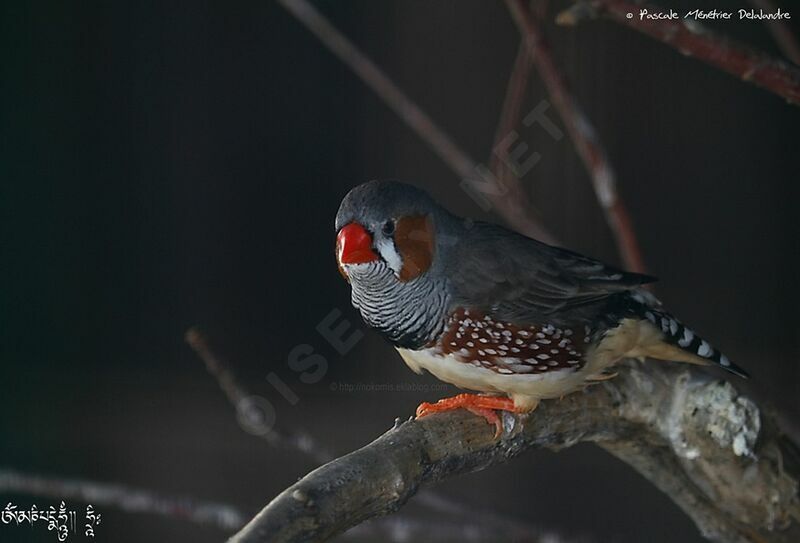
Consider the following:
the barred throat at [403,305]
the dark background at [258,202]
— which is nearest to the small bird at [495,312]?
the barred throat at [403,305]

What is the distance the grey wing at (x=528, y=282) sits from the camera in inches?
59.2

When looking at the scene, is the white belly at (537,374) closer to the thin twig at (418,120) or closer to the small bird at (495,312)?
the small bird at (495,312)

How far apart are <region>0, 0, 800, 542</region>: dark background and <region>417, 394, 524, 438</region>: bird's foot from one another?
1.06 metres

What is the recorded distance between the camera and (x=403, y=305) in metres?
1.46

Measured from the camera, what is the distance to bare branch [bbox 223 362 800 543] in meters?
1.41

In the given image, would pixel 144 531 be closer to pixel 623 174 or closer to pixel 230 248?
pixel 230 248

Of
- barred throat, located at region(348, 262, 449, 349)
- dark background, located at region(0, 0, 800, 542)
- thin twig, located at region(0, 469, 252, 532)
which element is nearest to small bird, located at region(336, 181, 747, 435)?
barred throat, located at region(348, 262, 449, 349)

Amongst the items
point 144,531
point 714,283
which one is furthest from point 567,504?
point 144,531

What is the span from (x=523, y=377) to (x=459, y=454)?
0.17 m

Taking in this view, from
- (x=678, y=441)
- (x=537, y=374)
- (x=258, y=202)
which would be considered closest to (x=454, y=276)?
(x=537, y=374)

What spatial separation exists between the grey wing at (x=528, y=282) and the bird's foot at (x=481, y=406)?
12 cm

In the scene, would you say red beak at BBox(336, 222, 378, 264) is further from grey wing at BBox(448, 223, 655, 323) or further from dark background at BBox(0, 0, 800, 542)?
dark background at BBox(0, 0, 800, 542)

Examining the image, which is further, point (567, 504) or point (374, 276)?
point (567, 504)

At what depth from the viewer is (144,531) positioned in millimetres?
2586
